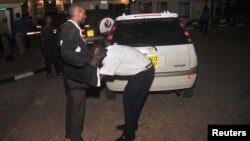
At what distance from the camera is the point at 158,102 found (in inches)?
277

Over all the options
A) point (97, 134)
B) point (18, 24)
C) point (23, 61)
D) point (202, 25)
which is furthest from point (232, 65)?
point (202, 25)

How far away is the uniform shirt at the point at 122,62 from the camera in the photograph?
445cm

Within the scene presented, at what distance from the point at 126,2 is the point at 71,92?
85.7 ft

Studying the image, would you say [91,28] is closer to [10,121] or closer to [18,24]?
[18,24]

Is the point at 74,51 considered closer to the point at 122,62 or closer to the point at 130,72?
the point at 122,62

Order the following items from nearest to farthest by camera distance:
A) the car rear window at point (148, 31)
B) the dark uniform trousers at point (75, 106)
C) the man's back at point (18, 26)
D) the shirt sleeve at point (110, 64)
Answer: the shirt sleeve at point (110, 64), the dark uniform trousers at point (75, 106), the car rear window at point (148, 31), the man's back at point (18, 26)

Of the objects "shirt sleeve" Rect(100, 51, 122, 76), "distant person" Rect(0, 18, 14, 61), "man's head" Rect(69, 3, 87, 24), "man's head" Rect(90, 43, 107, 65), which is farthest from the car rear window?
"distant person" Rect(0, 18, 14, 61)

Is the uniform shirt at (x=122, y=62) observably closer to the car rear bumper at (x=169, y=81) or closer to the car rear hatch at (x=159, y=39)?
the car rear hatch at (x=159, y=39)

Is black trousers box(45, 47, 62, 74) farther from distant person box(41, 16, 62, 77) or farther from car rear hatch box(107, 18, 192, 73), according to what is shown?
car rear hatch box(107, 18, 192, 73)

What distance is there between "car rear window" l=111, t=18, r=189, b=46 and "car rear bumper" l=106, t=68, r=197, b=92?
626 mm

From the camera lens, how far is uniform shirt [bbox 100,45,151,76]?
445cm

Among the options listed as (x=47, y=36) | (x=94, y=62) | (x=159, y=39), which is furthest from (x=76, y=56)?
(x=47, y=36)

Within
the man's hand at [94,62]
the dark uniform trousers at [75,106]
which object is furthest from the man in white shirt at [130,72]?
the dark uniform trousers at [75,106]

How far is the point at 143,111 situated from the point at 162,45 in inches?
51.8
